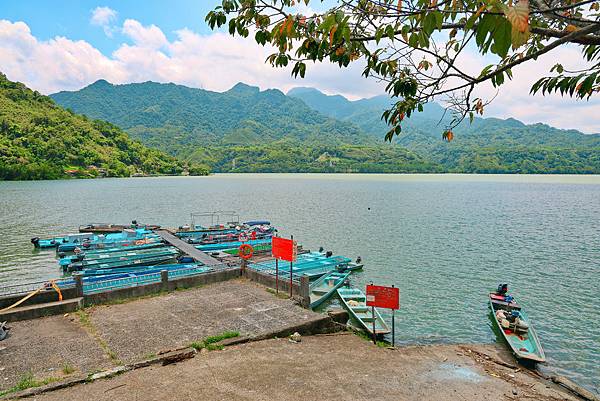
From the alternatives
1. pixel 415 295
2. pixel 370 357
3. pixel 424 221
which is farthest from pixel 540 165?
pixel 370 357

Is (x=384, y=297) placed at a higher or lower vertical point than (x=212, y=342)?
higher

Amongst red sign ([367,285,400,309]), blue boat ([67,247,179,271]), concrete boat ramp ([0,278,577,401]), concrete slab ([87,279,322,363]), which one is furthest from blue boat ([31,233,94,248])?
red sign ([367,285,400,309])

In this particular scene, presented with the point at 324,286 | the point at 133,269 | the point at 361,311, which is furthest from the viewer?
the point at 133,269

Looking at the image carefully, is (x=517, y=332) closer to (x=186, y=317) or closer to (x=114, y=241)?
(x=186, y=317)

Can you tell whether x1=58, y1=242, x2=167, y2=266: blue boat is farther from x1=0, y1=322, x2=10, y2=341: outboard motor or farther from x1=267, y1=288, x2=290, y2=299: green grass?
x1=267, y1=288, x2=290, y2=299: green grass

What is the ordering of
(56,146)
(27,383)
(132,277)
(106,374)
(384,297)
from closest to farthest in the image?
(27,383) < (106,374) < (384,297) < (132,277) < (56,146)

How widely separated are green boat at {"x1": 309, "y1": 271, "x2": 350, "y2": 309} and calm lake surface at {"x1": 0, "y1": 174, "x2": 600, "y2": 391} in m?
2.20

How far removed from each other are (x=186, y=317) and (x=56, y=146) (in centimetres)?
14883

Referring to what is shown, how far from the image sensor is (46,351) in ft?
35.6

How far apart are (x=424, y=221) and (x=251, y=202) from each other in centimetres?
3700

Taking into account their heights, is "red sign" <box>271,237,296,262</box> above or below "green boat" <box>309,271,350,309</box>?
above

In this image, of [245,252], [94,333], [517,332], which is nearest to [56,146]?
[245,252]

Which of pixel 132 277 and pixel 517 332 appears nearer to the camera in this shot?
pixel 517 332

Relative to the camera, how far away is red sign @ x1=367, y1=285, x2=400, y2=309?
41.3 feet
